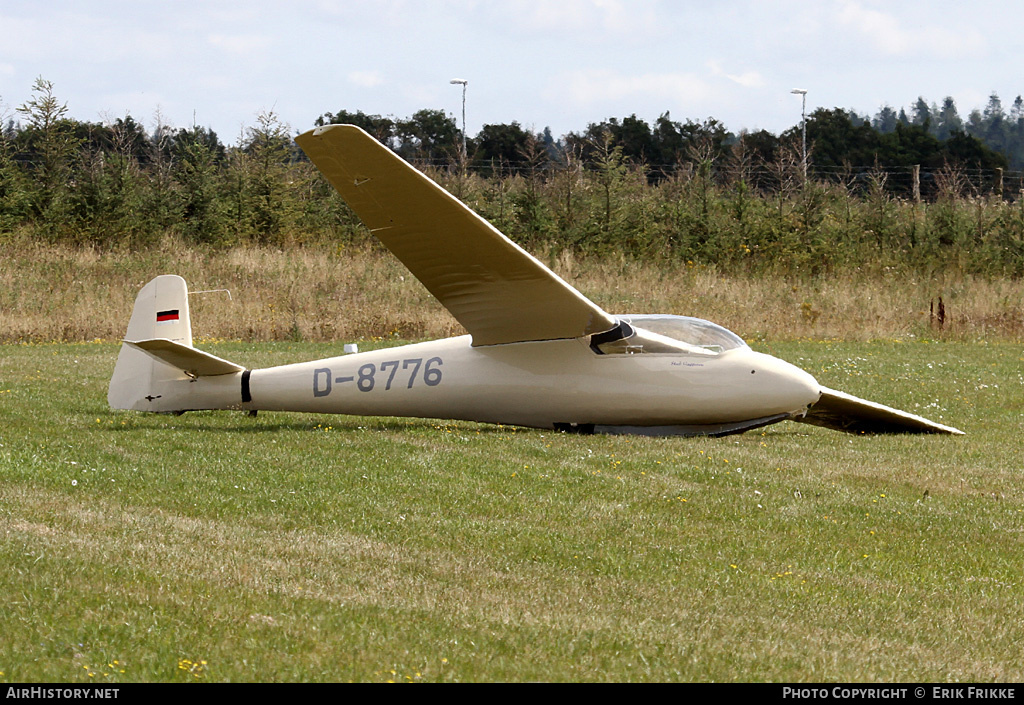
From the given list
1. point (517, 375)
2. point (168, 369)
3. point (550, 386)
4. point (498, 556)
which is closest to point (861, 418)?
point (550, 386)

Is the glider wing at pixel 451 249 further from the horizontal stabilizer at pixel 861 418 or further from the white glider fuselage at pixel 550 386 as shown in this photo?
the horizontal stabilizer at pixel 861 418

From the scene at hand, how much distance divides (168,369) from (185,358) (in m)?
0.43

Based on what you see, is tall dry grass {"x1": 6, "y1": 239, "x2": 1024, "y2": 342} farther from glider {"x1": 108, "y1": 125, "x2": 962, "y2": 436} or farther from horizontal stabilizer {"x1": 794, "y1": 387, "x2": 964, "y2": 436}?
horizontal stabilizer {"x1": 794, "y1": 387, "x2": 964, "y2": 436}

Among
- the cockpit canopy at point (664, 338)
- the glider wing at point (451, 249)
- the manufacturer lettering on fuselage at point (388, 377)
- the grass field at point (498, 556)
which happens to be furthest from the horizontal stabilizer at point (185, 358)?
the cockpit canopy at point (664, 338)

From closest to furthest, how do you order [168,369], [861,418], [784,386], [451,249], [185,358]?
[451,249] → [784,386] → [185,358] → [168,369] → [861,418]

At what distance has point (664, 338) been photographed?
461 inches

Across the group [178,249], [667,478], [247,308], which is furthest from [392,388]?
[178,249]

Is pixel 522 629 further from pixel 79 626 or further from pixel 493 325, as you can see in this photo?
pixel 493 325

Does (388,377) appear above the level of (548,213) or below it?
below

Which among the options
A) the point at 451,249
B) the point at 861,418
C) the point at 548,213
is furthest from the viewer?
the point at 548,213

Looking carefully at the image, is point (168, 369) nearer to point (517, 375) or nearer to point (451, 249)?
point (451, 249)

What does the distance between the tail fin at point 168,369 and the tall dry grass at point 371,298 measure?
1220 cm

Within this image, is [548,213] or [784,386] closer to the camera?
→ [784,386]

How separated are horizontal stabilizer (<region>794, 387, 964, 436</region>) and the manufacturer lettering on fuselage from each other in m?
4.43
